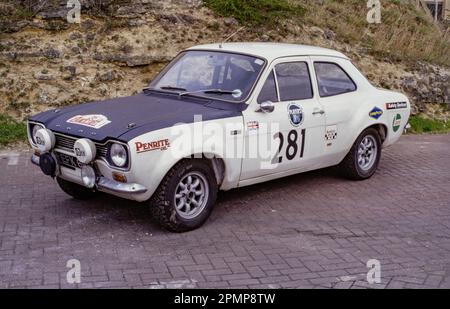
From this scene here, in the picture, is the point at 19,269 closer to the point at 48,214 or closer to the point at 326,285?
the point at 48,214

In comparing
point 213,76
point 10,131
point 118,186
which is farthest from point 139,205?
point 10,131

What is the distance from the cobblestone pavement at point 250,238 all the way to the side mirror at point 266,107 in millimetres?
1131

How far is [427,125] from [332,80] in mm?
5106

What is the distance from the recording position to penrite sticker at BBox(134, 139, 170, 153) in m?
5.31

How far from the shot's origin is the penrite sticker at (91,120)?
573 centimetres

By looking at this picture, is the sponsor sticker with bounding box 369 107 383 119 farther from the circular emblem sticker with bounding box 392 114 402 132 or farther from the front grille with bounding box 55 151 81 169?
the front grille with bounding box 55 151 81 169

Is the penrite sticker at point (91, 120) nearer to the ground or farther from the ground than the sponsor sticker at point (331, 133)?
farther from the ground

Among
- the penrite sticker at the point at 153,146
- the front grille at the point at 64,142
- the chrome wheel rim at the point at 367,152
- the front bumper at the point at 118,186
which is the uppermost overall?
the penrite sticker at the point at 153,146

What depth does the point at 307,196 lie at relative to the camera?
285 inches

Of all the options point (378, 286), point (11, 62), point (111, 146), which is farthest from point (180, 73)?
point (11, 62)

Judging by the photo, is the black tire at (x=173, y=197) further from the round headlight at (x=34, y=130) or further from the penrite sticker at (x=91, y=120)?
the round headlight at (x=34, y=130)

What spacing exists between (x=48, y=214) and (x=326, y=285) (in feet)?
10.3
